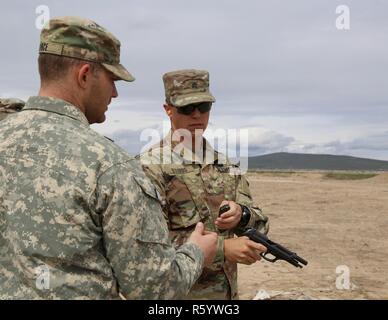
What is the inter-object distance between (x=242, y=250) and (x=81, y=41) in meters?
1.65

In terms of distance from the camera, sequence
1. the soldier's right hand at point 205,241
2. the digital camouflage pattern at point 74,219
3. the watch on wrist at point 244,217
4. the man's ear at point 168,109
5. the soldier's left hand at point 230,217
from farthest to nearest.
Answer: the man's ear at point 168,109
the watch on wrist at point 244,217
the soldier's left hand at point 230,217
the soldier's right hand at point 205,241
the digital camouflage pattern at point 74,219

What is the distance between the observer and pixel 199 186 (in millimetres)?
3277

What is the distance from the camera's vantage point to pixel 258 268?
933cm

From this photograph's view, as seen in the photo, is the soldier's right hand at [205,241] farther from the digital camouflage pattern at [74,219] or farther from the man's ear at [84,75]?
the man's ear at [84,75]

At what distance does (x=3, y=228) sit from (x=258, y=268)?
7.75 meters

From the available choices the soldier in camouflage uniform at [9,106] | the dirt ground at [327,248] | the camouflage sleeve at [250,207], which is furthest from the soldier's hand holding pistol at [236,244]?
the dirt ground at [327,248]

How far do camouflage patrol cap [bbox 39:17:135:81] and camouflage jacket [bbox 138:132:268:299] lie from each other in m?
1.21

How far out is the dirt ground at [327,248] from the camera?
7945mm

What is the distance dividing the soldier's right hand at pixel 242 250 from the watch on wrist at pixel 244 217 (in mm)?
115

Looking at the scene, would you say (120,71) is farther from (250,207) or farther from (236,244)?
(250,207)

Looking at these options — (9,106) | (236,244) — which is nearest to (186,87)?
(236,244)

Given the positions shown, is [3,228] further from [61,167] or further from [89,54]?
[89,54]

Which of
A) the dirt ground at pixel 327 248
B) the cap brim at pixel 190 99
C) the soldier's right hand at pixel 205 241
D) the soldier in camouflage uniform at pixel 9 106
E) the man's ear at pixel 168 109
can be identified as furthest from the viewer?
the dirt ground at pixel 327 248
